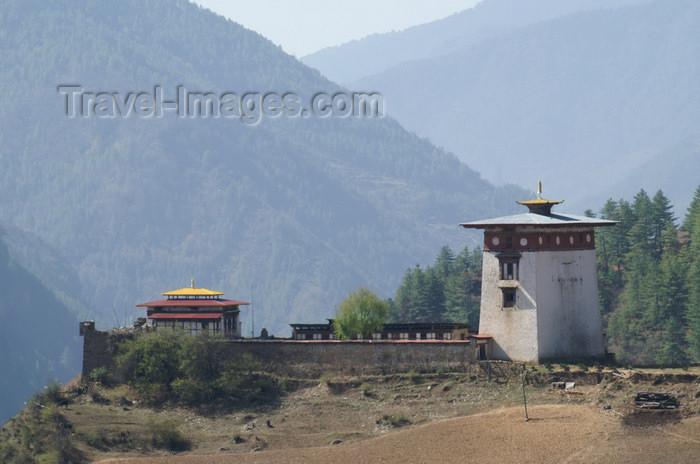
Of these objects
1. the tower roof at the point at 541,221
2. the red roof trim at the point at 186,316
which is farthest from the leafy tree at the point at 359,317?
the tower roof at the point at 541,221

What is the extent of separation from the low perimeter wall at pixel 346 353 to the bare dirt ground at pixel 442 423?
4.89 ft

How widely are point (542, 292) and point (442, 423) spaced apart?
13.9 m

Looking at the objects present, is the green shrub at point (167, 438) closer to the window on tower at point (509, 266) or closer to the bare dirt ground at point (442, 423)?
the bare dirt ground at point (442, 423)

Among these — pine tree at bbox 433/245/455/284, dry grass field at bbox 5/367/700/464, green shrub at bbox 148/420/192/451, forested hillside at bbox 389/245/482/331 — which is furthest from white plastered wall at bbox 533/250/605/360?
pine tree at bbox 433/245/455/284

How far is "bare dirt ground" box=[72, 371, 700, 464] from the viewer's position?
78250mm

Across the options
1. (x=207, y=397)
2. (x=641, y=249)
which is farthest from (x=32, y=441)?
(x=641, y=249)

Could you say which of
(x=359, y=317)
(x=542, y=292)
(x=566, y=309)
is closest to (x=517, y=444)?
(x=542, y=292)

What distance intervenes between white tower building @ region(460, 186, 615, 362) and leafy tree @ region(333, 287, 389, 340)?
32.7 feet

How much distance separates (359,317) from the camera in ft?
334

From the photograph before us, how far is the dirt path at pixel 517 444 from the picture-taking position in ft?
251

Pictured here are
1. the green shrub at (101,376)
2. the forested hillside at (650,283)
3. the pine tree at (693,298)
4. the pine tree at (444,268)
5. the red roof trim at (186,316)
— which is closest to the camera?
the green shrub at (101,376)

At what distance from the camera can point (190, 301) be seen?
106 metres

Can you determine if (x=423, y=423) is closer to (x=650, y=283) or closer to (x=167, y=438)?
(x=167, y=438)

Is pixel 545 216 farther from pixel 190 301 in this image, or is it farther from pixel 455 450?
pixel 190 301
